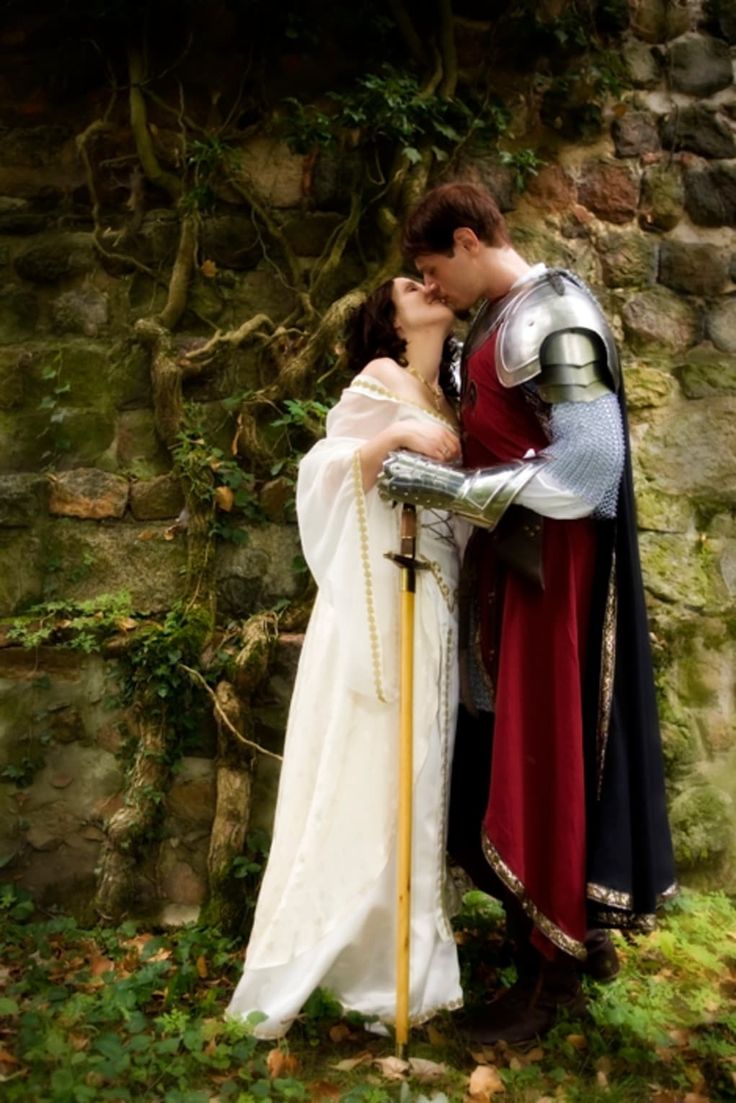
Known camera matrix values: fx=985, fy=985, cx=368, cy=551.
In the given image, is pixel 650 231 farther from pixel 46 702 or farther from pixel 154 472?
pixel 46 702

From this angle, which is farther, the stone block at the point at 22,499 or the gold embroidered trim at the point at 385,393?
the stone block at the point at 22,499

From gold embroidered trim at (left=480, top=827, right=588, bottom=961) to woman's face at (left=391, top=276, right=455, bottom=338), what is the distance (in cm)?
120

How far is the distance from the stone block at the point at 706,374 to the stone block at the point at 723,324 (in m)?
0.04

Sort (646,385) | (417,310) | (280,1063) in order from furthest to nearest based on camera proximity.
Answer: (646,385) → (417,310) → (280,1063)

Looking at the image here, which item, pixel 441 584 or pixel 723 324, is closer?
pixel 441 584

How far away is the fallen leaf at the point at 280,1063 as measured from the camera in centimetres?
205

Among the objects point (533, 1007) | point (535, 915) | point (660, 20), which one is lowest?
point (533, 1007)

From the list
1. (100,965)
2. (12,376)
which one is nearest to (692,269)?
(12,376)

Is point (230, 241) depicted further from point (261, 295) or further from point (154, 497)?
point (154, 497)

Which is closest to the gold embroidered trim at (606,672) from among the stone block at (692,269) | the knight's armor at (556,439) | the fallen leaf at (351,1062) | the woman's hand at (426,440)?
the knight's armor at (556,439)

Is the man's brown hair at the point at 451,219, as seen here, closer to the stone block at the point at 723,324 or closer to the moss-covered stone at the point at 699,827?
the stone block at the point at 723,324

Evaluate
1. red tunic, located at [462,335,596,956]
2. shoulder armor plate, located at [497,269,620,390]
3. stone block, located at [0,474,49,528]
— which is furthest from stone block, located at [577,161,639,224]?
stone block, located at [0,474,49,528]

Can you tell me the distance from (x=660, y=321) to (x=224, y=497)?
1.48 metres

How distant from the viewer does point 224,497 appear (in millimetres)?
2850
